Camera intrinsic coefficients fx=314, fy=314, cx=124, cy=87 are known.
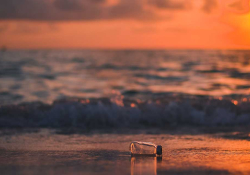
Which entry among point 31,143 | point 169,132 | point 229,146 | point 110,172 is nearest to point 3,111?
point 31,143

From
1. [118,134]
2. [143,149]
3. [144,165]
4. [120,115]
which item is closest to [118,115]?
[120,115]

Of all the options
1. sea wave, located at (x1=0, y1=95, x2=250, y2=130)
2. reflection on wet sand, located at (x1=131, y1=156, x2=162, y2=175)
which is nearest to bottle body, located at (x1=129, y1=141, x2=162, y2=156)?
reflection on wet sand, located at (x1=131, y1=156, x2=162, y2=175)

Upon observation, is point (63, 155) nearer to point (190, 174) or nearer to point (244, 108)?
point (190, 174)

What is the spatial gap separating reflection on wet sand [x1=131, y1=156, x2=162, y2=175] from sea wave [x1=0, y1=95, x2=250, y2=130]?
2.89 meters

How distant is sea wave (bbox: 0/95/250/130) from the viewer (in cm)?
774

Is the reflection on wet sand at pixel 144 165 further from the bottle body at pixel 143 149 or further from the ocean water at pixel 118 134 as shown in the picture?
the bottle body at pixel 143 149

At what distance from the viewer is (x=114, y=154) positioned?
494 cm

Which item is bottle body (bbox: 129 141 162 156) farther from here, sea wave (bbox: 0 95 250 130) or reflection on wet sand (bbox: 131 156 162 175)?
sea wave (bbox: 0 95 250 130)

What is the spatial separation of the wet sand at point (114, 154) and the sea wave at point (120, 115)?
3.64 ft

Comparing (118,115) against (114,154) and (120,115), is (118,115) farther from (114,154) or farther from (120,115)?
(114,154)

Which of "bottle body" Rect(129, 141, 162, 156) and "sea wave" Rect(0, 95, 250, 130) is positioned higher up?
"sea wave" Rect(0, 95, 250, 130)

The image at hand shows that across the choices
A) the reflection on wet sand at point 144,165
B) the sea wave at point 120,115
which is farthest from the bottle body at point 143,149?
the sea wave at point 120,115

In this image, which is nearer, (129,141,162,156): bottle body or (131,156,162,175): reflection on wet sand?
(131,156,162,175): reflection on wet sand

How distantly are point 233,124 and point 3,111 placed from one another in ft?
19.2
